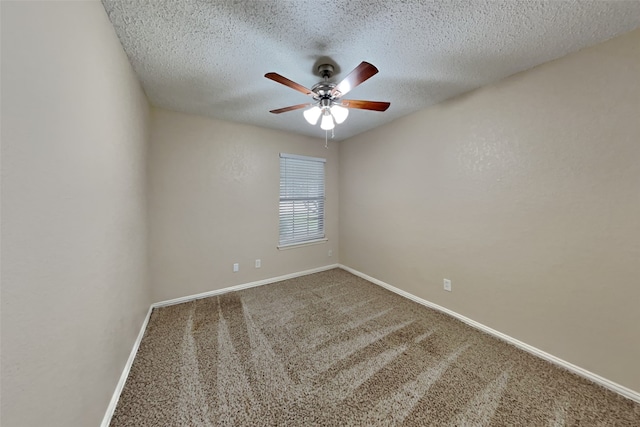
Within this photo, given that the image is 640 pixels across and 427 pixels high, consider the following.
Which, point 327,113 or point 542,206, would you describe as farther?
point 327,113

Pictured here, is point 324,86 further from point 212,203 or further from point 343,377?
point 343,377

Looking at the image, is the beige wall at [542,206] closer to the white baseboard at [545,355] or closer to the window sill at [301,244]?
the white baseboard at [545,355]

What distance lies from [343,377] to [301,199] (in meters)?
2.56

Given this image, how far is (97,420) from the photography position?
1.17 meters

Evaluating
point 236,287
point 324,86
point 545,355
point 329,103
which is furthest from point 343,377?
point 324,86

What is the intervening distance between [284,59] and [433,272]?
2647 millimetres

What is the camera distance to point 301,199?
12.1 ft

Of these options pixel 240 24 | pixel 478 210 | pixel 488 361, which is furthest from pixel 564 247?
pixel 240 24

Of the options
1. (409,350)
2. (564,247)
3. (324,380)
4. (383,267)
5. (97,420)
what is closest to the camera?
(97,420)

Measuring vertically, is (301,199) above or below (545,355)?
above

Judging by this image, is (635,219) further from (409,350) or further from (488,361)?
(409,350)

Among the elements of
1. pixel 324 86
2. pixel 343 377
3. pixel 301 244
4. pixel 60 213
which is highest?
pixel 324 86

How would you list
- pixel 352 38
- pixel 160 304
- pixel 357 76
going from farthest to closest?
1. pixel 160 304
2. pixel 352 38
3. pixel 357 76

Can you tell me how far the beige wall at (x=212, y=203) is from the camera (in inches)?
102
